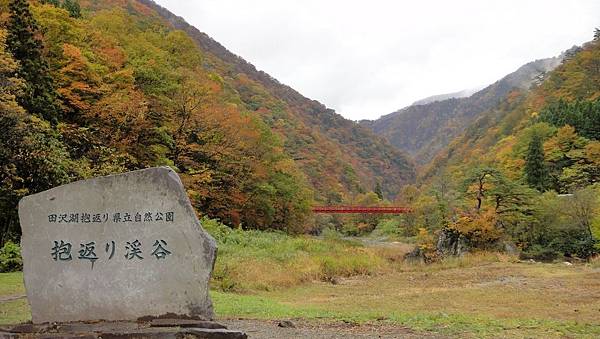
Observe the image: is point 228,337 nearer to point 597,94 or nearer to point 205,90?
→ point 205,90

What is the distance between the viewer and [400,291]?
16438 mm

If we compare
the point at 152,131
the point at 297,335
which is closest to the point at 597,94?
the point at 152,131

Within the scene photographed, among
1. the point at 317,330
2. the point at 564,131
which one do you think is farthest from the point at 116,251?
the point at 564,131

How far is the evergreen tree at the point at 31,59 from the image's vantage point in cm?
1944

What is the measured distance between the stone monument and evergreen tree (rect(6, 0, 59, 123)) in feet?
44.4

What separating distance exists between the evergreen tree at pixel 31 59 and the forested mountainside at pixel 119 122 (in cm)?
4

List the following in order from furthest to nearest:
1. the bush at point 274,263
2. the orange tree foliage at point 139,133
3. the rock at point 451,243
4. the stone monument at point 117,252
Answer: the rock at point 451,243, the bush at point 274,263, the orange tree foliage at point 139,133, the stone monument at point 117,252

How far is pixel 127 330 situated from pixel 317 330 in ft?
10.8

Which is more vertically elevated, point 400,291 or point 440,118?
point 440,118

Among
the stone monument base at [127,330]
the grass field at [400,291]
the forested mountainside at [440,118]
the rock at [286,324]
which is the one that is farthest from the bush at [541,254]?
the forested mountainside at [440,118]

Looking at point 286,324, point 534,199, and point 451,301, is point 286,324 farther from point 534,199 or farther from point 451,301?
point 534,199

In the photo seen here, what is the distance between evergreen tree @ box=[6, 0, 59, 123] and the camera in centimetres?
1944

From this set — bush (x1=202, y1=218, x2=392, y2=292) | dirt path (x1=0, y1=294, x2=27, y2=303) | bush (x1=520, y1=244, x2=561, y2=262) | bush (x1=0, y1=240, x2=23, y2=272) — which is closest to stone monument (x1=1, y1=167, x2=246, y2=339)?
dirt path (x1=0, y1=294, x2=27, y2=303)

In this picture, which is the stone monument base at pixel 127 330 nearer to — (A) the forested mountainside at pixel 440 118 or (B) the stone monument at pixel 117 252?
(B) the stone monument at pixel 117 252
